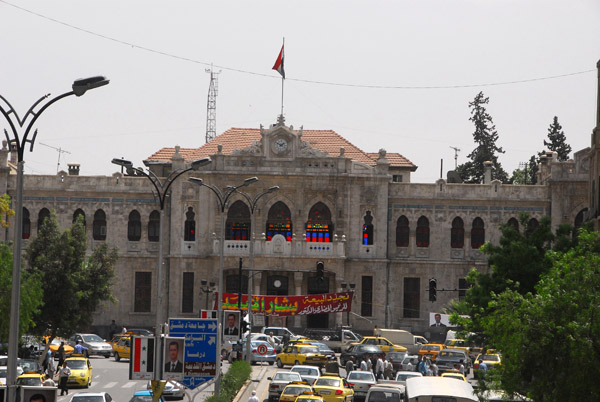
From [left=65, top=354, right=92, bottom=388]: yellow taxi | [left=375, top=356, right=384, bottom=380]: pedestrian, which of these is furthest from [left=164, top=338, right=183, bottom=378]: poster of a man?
[left=375, top=356, right=384, bottom=380]: pedestrian

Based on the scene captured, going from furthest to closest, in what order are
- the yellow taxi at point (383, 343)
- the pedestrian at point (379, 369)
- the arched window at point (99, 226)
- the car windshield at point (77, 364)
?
the arched window at point (99, 226), the yellow taxi at point (383, 343), the pedestrian at point (379, 369), the car windshield at point (77, 364)

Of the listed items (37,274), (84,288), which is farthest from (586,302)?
(84,288)

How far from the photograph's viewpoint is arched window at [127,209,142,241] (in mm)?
71938

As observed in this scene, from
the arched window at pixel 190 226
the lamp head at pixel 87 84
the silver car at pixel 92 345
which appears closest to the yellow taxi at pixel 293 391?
the lamp head at pixel 87 84

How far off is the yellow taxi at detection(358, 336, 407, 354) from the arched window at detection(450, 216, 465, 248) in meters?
15.7

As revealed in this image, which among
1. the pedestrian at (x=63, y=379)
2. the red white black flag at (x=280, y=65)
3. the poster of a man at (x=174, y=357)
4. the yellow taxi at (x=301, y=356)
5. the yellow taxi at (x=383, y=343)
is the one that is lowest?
the pedestrian at (x=63, y=379)

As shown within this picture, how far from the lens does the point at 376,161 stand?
72.0 meters

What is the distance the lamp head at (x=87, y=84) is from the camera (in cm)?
2348

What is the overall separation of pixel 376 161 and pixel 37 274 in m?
30.7

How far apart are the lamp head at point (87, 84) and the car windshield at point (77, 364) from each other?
23.3 metres

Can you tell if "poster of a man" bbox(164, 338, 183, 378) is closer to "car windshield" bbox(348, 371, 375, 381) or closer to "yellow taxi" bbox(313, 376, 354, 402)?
"yellow taxi" bbox(313, 376, 354, 402)

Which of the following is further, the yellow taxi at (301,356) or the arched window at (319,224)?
the arched window at (319,224)

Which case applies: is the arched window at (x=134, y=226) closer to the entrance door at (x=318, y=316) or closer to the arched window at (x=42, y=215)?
the arched window at (x=42, y=215)

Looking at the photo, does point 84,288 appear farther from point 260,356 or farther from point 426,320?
point 426,320
